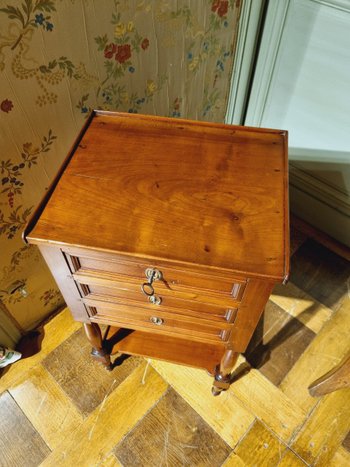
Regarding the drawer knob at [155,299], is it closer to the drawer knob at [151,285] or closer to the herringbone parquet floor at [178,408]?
the drawer knob at [151,285]

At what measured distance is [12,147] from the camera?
73cm

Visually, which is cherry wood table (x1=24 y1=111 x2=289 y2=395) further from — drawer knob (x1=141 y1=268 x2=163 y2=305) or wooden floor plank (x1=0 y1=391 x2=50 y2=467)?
wooden floor plank (x1=0 y1=391 x2=50 y2=467)

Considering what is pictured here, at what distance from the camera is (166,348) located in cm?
97

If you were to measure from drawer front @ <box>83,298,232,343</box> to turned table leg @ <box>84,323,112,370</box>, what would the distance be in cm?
→ 9

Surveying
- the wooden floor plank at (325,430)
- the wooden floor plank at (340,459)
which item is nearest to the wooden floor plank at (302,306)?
the wooden floor plank at (325,430)

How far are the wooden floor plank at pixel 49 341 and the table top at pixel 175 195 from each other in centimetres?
63

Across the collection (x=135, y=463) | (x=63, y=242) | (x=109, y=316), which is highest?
(x=63, y=242)

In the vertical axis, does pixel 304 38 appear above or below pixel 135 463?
above

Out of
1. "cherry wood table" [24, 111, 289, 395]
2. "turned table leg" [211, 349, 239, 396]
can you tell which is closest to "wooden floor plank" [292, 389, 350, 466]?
"turned table leg" [211, 349, 239, 396]

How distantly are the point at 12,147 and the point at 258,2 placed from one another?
813 millimetres

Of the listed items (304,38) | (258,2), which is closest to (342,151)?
(304,38)

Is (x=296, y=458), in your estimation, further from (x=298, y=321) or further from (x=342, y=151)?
(x=342, y=151)

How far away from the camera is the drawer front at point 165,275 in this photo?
583mm

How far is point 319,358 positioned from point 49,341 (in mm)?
858
